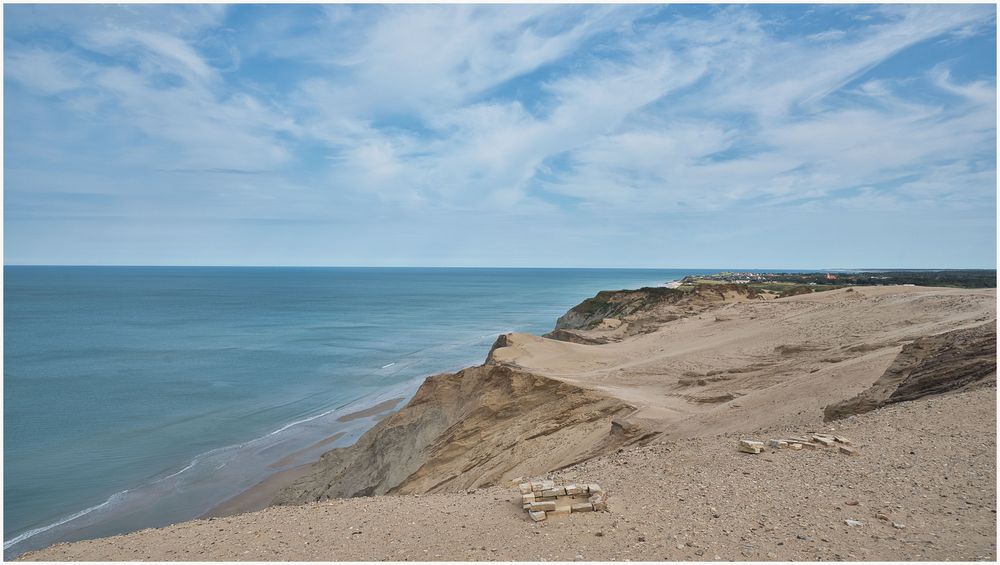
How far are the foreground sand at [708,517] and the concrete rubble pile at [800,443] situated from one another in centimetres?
20

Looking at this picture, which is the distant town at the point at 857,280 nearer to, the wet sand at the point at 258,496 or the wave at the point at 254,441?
the wave at the point at 254,441

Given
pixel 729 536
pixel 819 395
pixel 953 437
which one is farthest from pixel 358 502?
pixel 819 395

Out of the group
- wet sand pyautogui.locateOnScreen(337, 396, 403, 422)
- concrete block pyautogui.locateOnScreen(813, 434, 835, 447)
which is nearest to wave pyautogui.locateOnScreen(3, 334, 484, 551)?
wet sand pyautogui.locateOnScreen(337, 396, 403, 422)

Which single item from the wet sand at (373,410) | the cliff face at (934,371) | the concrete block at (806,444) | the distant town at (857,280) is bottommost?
the wet sand at (373,410)

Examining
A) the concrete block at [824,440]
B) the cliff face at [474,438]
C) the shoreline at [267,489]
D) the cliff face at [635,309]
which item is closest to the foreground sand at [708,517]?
the concrete block at [824,440]

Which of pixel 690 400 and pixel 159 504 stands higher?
pixel 690 400

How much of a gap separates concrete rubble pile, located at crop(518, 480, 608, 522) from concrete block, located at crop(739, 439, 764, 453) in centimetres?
292

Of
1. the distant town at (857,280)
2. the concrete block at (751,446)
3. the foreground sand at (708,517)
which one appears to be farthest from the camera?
the distant town at (857,280)

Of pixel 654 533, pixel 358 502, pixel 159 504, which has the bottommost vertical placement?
pixel 159 504

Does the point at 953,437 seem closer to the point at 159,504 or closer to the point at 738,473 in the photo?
the point at 738,473

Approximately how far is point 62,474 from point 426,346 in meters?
34.9

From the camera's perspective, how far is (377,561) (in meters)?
7.25

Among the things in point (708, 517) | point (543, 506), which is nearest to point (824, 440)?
point (708, 517)

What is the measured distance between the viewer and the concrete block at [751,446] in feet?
32.3
